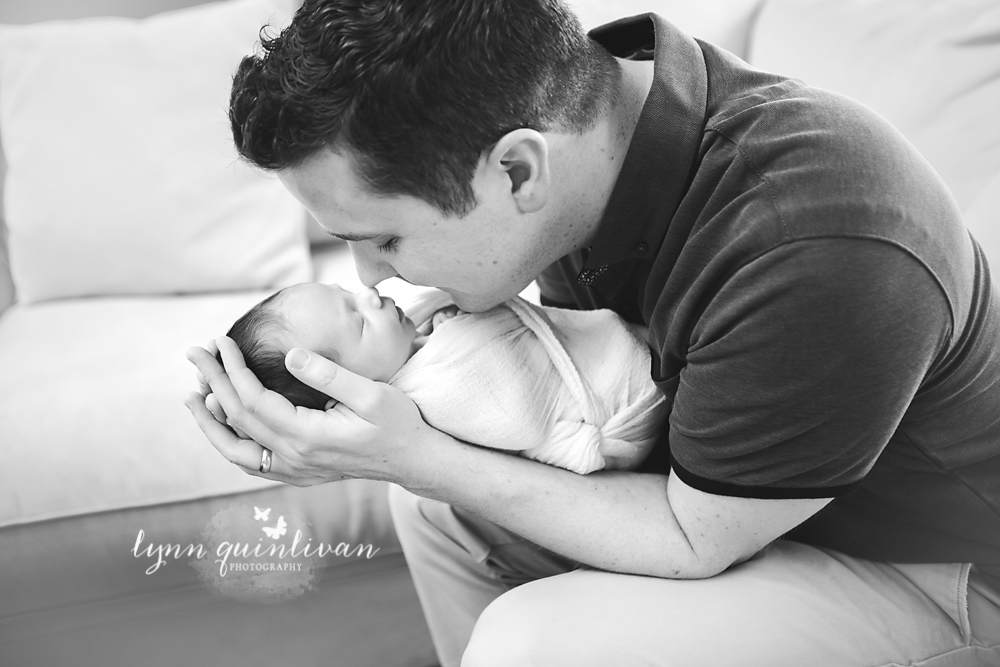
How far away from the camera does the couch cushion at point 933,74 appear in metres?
1.21

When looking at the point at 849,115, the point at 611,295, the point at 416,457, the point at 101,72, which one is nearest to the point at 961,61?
the point at 849,115

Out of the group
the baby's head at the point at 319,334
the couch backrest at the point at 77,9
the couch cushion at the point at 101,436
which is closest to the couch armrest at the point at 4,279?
the couch cushion at the point at 101,436

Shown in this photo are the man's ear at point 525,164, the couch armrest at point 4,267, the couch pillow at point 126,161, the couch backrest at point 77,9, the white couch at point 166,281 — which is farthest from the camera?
the couch backrest at point 77,9

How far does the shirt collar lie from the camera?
88cm

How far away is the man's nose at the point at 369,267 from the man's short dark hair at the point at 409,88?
5.4 inches

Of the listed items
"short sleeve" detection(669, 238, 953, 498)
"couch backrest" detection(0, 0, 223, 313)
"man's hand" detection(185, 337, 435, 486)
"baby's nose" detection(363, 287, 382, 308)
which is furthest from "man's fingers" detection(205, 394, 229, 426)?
"couch backrest" detection(0, 0, 223, 313)

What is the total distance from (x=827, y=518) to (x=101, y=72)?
1.61m

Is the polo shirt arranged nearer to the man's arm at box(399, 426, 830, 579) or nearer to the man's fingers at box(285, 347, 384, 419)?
the man's arm at box(399, 426, 830, 579)

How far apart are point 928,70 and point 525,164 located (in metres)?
0.82

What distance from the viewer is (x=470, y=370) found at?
3.44 ft

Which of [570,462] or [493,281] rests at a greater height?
[493,281]

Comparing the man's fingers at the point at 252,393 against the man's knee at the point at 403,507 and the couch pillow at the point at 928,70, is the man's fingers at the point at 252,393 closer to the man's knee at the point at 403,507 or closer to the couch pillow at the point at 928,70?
the man's knee at the point at 403,507

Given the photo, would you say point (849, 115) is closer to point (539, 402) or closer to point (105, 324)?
point (539, 402)

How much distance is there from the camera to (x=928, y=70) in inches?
51.8
